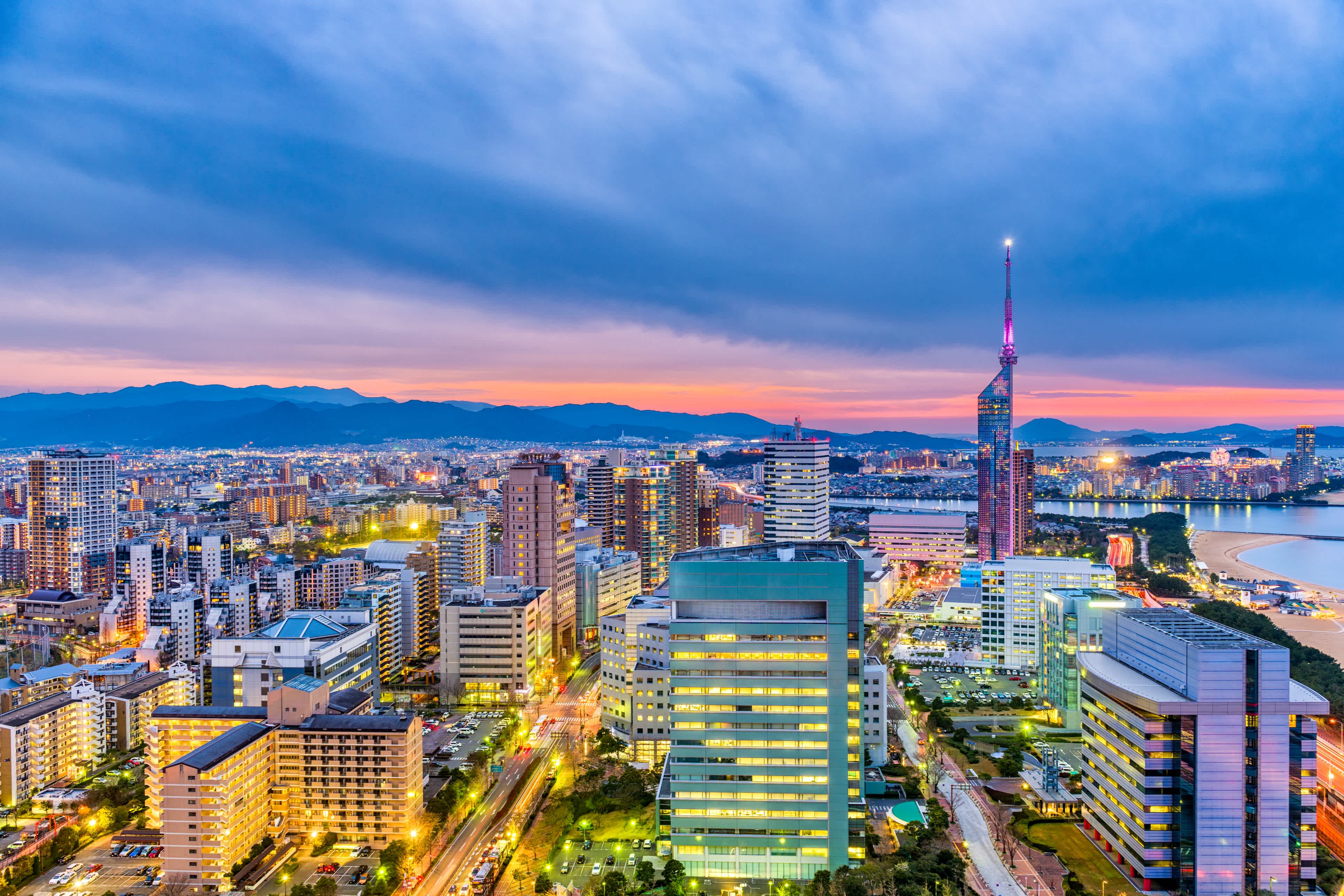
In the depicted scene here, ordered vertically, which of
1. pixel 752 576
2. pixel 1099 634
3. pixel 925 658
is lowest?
pixel 925 658

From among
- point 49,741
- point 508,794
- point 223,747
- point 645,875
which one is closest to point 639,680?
point 508,794

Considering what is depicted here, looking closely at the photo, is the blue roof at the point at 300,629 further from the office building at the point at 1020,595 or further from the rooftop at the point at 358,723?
the office building at the point at 1020,595

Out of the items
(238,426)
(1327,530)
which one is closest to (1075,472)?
(1327,530)

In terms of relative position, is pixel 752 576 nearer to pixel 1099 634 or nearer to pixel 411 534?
pixel 1099 634

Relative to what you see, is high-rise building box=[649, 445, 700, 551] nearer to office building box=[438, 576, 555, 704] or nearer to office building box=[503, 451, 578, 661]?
office building box=[503, 451, 578, 661]

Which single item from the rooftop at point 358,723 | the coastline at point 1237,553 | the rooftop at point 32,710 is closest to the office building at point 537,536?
the rooftop at point 358,723
